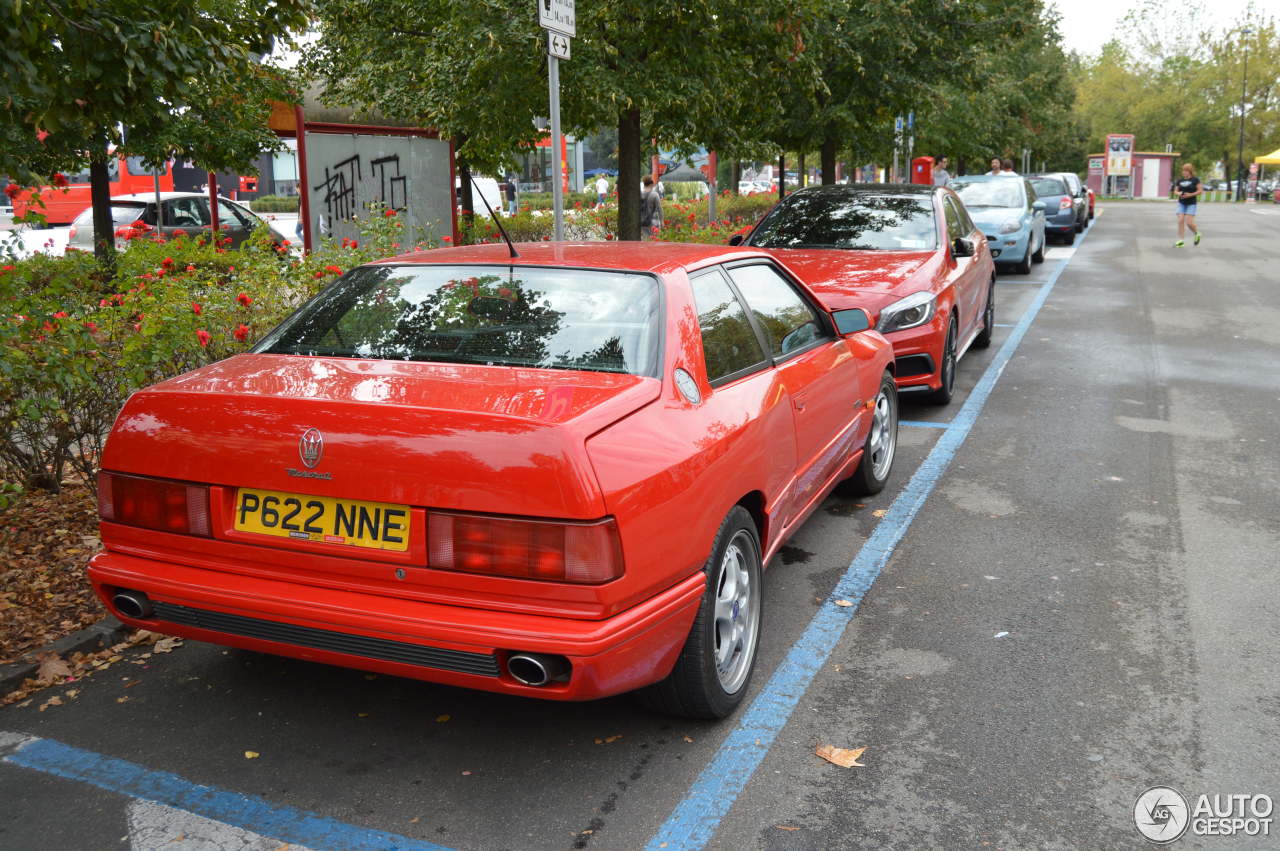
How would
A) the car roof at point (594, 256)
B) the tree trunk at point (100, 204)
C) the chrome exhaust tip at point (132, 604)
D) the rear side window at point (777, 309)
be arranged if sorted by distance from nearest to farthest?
the chrome exhaust tip at point (132, 604)
the car roof at point (594, 256)
the rear side window at point (777, 309)
the tree trunk at point (100, 204)

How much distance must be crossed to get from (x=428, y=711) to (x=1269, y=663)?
3036 millimetres

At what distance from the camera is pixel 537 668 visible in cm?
291

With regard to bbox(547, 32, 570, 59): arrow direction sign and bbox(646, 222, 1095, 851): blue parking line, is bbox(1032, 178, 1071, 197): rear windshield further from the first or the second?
bbox(547, 32, 570, 59): arrow direction sign

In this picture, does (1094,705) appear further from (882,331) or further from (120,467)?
(882,331)

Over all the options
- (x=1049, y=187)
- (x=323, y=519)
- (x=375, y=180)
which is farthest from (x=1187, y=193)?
(x=323, y=519)

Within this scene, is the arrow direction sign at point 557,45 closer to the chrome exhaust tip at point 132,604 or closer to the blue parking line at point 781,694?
the blue parking line at point 781,694

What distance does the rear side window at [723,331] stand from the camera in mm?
3865

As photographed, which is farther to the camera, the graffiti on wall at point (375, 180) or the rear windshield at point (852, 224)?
the graffiti on wall at point (375, 180)

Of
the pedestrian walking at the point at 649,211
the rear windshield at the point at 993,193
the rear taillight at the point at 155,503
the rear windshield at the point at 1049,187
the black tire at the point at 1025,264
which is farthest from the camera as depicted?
the rear windshield at the point at 1049,187

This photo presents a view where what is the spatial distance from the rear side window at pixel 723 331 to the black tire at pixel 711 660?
546 millimetres

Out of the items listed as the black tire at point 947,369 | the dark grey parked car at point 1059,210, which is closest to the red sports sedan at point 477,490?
the black tire at point 947,369

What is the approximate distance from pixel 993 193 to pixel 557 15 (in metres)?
13.9
